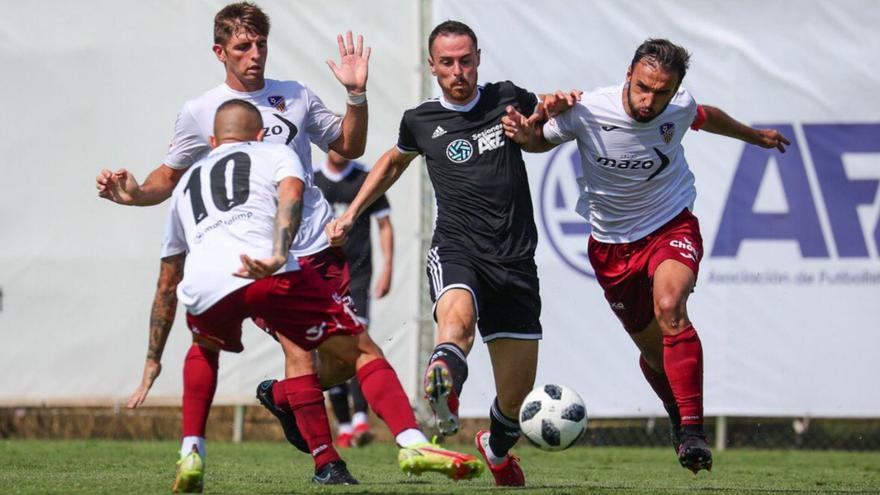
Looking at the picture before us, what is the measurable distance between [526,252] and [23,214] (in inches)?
242

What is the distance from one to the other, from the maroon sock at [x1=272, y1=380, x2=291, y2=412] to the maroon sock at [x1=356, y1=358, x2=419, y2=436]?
58.5 inches

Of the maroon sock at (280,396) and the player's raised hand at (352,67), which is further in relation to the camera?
the maroon sock at (280,396)

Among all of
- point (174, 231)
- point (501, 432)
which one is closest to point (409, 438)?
point (174, 231)

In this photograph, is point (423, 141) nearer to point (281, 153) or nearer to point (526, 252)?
point (526, 252)

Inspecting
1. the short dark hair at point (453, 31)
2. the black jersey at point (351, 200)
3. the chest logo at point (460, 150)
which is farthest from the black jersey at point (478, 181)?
the black jersey at point (351, 200)

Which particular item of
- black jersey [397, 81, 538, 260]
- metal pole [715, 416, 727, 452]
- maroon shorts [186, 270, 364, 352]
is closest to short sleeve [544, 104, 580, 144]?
black jersey [397, 81, 538, 260]

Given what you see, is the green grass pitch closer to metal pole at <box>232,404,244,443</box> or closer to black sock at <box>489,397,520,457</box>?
black sock at <box>489,397,520,457</box>

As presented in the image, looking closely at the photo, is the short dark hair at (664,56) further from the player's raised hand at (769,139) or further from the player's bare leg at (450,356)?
the player's bare leg at (450,356)

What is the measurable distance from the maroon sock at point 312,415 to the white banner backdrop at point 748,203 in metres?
4.53

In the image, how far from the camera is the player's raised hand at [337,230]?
21.5 feet

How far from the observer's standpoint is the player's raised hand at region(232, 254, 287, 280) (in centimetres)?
520

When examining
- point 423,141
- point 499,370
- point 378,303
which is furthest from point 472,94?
point 378,303

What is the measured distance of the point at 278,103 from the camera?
22.8ft

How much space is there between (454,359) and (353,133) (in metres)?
1.62
